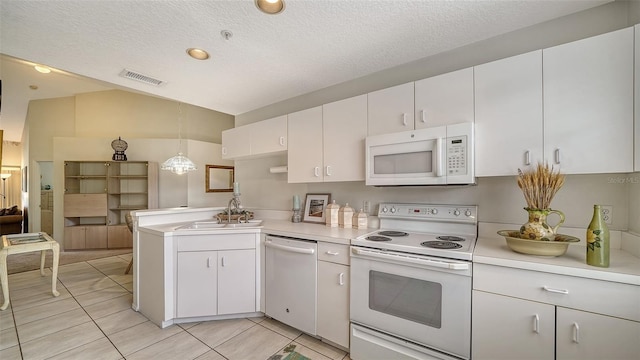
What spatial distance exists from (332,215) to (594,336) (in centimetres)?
182

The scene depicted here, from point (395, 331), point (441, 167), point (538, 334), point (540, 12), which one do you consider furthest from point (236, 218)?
point (540, 12)

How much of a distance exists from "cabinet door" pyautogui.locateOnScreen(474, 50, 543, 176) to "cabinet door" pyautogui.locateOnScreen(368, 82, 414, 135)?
464 millimetres

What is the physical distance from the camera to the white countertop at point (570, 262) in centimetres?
112

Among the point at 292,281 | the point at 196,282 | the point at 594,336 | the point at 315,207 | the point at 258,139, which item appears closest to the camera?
the point at 594,336

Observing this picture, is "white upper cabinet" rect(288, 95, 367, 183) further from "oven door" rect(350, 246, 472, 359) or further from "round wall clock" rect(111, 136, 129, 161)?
"round wall clock" rect(111, 136, 129, 161)

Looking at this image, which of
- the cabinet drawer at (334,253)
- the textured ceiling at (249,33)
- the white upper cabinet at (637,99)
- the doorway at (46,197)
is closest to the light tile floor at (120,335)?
the cabinet drawer at (334,253)

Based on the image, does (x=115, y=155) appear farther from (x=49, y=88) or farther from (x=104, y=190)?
(x=49, y=88)

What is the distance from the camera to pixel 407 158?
1.94 m

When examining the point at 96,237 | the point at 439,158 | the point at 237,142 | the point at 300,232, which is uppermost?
the point at 237,142

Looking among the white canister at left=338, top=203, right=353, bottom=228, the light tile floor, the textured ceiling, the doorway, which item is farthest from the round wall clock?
the white canister at left=338, top=203, right=353, bottom=228

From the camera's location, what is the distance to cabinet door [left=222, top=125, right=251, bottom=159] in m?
3.10

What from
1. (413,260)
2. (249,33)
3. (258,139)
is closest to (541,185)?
(413,260)

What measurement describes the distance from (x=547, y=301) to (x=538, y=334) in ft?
0.59

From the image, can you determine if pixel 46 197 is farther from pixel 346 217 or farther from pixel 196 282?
pixel 346 217
